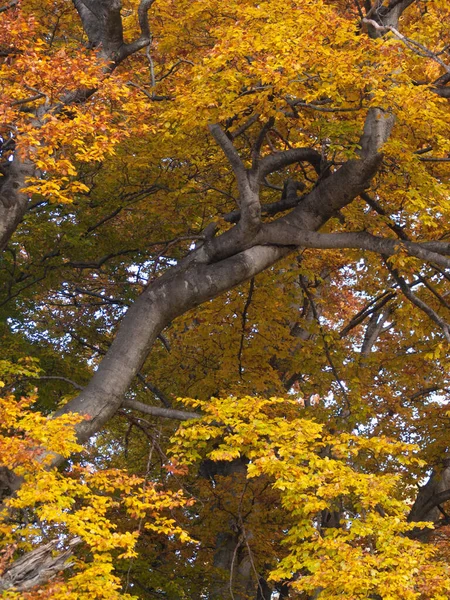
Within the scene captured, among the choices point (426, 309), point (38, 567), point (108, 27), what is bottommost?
point (38, 567)

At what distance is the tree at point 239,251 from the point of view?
763 centimetres

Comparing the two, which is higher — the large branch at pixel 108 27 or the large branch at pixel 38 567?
the large branch at pixel 108 27

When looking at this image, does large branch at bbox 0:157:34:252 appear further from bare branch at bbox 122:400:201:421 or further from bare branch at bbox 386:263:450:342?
bare branch at bbox 386:263:450:342

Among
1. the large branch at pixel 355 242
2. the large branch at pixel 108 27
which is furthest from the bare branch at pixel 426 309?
the large branch at pixel 108 27

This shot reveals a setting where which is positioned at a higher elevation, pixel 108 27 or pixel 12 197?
pixel 108 27

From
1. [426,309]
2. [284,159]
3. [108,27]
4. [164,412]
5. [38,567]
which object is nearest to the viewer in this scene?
[38,567]

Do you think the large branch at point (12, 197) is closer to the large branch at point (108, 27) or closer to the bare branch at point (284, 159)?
the large branch at point (108, 27)

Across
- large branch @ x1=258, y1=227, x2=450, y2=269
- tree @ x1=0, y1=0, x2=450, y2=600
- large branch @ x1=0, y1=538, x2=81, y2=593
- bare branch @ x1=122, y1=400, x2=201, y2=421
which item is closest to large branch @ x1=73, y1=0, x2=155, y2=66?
tree @ x1=0, y1=0, x2=450, y2=600

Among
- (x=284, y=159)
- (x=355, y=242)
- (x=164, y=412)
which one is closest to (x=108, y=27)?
(x=284, y=159)

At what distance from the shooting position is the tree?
763cm

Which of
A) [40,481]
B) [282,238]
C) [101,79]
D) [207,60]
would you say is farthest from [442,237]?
[40,481]

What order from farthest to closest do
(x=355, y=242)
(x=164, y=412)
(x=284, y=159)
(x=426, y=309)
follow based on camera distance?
(x=284, y=159), (x=426, y=309), (x=355, y=242), (x=164, y=412)

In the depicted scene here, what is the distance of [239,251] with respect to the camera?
980 cm

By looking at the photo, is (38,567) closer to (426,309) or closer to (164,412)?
(164,412)
